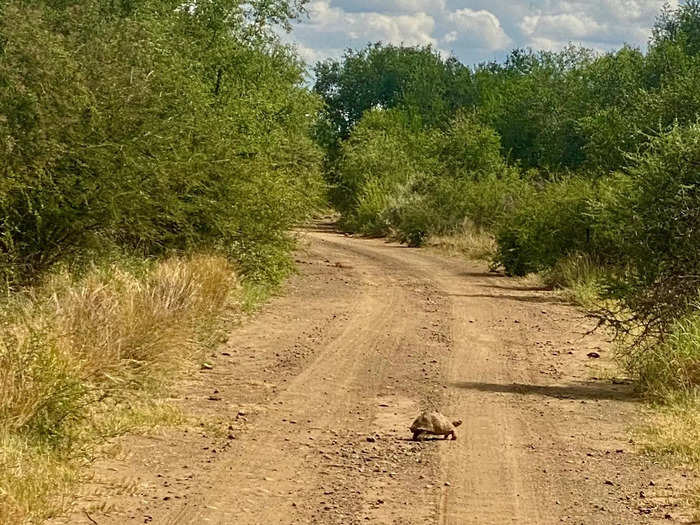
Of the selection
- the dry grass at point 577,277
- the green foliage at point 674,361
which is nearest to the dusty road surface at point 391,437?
the green foliage at point 674,361

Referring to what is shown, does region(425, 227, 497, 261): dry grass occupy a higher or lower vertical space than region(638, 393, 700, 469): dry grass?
lower

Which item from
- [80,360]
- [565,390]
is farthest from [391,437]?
[565,390]

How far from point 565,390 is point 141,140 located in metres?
6.35

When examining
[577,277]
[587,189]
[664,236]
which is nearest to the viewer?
[664,236]

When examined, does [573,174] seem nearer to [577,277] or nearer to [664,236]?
[577,277]

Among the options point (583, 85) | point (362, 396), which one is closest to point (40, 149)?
point (362, 396)

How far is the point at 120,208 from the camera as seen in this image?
1477cm

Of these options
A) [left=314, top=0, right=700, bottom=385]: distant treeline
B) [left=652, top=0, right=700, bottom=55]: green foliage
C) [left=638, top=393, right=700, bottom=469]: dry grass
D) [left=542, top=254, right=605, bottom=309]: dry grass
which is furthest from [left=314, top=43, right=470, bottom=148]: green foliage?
[left=638, top=393, right=700, bottom=469]: dry grass

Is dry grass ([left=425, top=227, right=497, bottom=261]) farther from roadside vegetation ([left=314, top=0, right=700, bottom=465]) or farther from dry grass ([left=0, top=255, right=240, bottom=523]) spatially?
dry grass ([left=0, top=255, right=240, bottom=523])

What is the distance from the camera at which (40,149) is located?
13.3 m

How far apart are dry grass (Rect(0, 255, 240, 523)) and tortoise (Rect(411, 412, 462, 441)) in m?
1.98

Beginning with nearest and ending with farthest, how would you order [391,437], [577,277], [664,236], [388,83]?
[391,437]
[664,236]
[577,277]
[388,83]

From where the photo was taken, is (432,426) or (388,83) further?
(388,83)

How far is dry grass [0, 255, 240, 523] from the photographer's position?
7449 millimetres
